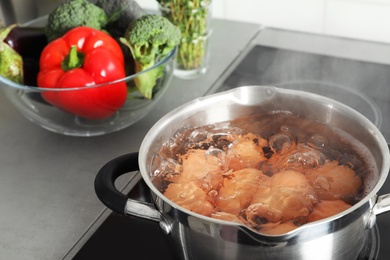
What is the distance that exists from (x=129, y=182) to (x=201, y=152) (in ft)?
0.62

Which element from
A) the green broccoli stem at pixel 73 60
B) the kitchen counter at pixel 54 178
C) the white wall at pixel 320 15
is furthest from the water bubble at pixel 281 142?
the white wall at pixel 320 15

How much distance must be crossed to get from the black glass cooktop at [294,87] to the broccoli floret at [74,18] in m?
0.26

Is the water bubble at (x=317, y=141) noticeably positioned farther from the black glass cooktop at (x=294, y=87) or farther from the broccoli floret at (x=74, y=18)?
the broccoli floret at (x=74, y=18)

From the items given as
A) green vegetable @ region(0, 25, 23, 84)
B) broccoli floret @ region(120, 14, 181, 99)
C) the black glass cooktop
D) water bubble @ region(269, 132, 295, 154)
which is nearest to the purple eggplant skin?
green vegetable @ region(0, 25, 23, 84)

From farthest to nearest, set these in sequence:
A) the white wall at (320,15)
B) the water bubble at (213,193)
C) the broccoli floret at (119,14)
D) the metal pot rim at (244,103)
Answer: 1. the white wall at (320,15)
2. the broccoli floret at (119,14)
3. the water bubble at (213,193)
4. the metal pot rim at (244,103)

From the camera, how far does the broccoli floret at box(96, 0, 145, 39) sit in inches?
43.1

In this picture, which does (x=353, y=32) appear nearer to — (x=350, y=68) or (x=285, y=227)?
(x=350, y=68)

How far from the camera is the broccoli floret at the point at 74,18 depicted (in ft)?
3.48

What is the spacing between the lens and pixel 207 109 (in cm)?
84

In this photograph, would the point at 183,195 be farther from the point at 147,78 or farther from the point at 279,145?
the point at 147,78

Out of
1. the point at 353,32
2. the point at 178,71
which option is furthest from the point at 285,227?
the point at 353,32

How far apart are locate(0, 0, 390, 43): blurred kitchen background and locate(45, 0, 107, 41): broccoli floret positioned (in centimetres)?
25

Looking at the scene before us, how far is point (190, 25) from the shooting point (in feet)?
3.71

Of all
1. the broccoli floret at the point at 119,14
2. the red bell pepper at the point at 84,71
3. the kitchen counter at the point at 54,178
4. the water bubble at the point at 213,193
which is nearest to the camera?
the water bubble at the point at 213,193
